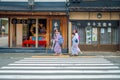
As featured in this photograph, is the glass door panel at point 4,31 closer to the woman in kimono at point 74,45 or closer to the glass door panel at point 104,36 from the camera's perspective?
the woman in kimono at point 74,45

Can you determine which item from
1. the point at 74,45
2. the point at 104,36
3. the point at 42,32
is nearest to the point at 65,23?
the point at 42,32

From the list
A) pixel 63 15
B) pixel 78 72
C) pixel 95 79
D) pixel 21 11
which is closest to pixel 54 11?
pixel 63 15

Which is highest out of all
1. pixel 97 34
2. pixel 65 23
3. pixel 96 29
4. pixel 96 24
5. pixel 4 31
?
pixel 65 23

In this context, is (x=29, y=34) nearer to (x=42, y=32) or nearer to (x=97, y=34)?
(x=42, y=32)

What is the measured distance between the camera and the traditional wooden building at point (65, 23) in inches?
1021

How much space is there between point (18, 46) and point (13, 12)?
121 inches

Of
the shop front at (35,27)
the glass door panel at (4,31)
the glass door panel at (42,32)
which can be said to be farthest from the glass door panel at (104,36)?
the glass door panel at (4,31)

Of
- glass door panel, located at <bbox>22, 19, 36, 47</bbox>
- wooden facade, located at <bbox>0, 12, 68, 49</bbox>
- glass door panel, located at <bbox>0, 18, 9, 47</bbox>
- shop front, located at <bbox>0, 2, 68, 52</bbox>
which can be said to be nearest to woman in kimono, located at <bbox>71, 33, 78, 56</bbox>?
shop front, located at <bbox>0, 2, 68, 52</bbox>

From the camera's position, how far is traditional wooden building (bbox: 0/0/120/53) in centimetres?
2594

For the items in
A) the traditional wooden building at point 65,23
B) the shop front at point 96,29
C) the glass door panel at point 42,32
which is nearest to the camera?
the traditional wooden building at point 65,23

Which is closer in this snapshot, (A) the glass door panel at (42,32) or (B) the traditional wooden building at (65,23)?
(B) the traditional wooden building at (65,23)

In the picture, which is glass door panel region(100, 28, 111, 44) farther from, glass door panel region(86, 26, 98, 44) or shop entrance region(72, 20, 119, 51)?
glass door panel region(86, 26, 98, 44)

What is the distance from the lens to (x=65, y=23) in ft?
87.7

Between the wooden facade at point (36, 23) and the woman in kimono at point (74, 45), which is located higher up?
the wooden facade at point (36, 23)
